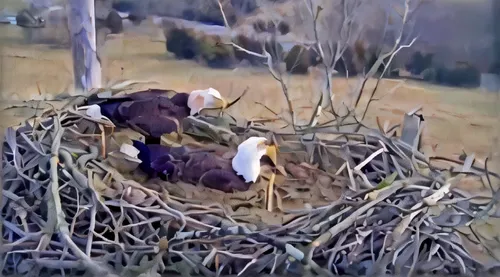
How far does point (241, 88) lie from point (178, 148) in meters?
0.15

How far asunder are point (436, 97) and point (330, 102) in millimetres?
183

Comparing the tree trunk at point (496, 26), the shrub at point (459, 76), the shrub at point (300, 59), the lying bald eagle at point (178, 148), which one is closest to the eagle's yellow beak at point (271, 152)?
the lying bald eagle at point (178, 148)

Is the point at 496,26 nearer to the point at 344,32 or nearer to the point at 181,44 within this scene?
the point at 344,32

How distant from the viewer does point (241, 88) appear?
125cm

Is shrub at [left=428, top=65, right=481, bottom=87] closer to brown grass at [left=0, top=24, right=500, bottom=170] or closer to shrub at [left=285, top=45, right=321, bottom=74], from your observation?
brown grass at [left=0, top=24, right=500, bottom=170]

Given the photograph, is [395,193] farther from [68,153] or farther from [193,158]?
[68,153]

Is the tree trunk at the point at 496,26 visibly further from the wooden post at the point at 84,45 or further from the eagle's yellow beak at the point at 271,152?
the wooden post at the point at 84,45

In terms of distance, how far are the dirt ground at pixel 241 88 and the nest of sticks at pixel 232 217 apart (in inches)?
1.5

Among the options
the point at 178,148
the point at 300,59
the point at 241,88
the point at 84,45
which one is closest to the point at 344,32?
the point at 300,59

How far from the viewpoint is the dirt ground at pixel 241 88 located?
122 centimetres

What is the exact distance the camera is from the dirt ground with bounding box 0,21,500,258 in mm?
1225

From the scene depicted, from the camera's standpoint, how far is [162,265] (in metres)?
1.11

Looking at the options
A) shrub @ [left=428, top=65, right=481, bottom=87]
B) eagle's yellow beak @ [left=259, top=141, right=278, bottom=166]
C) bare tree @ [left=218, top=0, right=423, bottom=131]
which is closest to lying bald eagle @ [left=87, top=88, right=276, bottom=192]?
eagle's yellow beak @ [left=259, top=141, right=278, bottom=166]

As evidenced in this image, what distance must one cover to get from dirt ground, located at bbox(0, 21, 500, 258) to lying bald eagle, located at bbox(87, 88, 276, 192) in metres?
0.03
